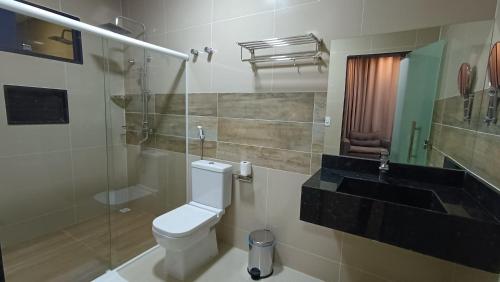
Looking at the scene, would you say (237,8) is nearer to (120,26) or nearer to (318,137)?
(318,137)

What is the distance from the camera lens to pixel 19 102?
1.72 metres

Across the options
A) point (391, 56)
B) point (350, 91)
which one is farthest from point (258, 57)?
point (391, 56)

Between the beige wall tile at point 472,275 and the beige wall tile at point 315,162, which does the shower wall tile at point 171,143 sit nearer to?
the beige wall tile at point 315,162

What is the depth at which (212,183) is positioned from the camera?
6.54ft

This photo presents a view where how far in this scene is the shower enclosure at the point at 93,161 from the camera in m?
1.75

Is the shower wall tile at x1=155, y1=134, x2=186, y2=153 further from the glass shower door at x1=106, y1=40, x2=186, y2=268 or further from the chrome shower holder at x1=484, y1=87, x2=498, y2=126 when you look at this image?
the chrome shower holder at x1=484, y1=87, x2=498, y2=126

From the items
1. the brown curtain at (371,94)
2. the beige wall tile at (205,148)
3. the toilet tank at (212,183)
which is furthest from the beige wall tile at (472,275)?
the beige wall tile at (205,148)

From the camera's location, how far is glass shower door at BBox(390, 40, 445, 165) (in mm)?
1363

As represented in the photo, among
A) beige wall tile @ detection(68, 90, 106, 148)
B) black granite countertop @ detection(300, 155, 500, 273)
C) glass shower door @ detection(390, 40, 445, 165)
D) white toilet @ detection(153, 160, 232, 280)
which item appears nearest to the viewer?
black granite countertop @ detection(300, 155, 500, 273)

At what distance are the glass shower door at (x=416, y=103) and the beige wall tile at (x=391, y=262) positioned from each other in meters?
0.60

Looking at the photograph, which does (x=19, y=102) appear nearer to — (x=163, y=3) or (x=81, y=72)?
(x=81, y=72)

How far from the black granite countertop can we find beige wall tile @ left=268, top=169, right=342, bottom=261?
0.37 m

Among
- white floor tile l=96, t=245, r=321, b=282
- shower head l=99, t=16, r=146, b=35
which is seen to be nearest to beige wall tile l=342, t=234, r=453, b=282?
white floor tile l=96, t=245, r=321, b=282

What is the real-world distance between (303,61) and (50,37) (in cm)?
209
